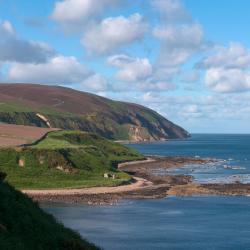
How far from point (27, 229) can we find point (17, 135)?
122687mm

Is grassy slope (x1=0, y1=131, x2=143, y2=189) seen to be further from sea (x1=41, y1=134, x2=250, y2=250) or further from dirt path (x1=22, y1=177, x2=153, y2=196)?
sea (x1=41, y1=134, x2=250, y2=250)

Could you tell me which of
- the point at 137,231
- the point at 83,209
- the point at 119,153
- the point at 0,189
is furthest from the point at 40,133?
the point at 0,189

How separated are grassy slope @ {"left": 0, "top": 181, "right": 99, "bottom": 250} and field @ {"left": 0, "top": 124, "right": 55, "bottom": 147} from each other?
8854cm

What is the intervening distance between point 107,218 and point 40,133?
9744cm

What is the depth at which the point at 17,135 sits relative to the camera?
14800 centimetres

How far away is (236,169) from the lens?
141125 millimetres

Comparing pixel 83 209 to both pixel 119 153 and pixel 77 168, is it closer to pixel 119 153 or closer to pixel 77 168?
pixel 77 168

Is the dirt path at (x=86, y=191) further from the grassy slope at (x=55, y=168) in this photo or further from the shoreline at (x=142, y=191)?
the grassy slope at (x=55, y=168)

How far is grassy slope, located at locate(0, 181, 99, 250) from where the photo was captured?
82.2ft

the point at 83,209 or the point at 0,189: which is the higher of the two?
the point at 0,189

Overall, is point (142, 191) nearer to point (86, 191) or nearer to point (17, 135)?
point (86, 191)

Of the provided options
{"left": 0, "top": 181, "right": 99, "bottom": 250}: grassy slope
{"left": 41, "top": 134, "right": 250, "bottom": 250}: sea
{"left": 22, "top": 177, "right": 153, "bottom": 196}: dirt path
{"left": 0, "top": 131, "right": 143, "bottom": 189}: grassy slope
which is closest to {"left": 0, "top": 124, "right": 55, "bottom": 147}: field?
{"left": 0, "top": 131, "right": 143, "bottom": 189}: grassy slope

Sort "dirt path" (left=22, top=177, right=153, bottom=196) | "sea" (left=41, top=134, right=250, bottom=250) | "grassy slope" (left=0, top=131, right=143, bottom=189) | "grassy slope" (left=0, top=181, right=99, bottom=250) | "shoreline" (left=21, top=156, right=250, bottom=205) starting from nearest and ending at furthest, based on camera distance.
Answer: "grassy slope" (left=0, top=181, right=99, bottom=250) → "sea" (left=41, top=134, right=250, bottom=250) → "shoreline" (left=21, top=156, right=250, bottom=205) → "dirt path" (left=22, top=177, right=153, bottom=196) → "grassy slope" (left=0, top=131, right=143, bottom=189)

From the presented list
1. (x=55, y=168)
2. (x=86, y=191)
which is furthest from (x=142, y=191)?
(x=55, y=168)
